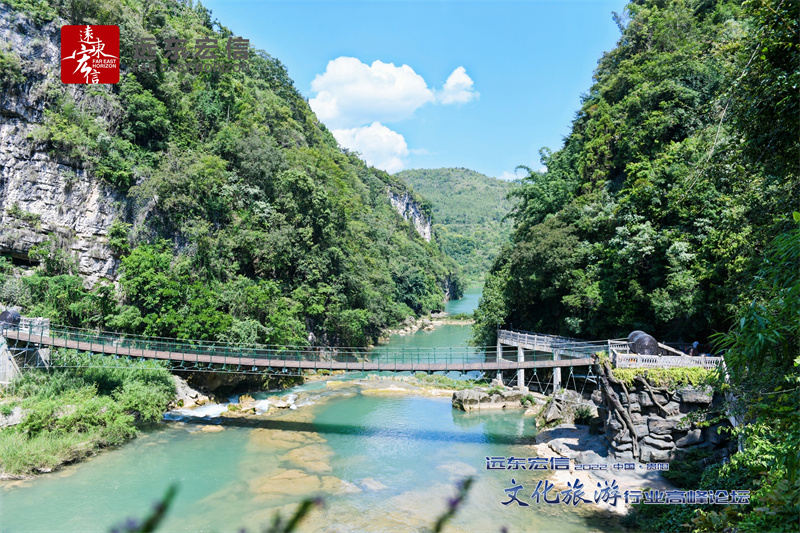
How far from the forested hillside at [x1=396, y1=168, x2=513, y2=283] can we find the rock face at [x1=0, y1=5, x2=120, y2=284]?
218 ft

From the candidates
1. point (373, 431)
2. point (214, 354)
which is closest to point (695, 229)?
point (373, 431)

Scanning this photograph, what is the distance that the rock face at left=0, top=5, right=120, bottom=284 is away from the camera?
20.1 metres

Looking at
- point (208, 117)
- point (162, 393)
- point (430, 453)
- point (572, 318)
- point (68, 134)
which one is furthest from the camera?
point (208, 117)

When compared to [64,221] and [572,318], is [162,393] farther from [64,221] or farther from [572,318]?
[572,318]

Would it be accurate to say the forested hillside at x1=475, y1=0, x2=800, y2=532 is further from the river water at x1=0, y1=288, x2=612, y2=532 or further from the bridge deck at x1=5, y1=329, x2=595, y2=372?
the bridge deck at x1=5, y1=329, x2=595, y2=372

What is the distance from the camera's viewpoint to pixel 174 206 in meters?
23.3

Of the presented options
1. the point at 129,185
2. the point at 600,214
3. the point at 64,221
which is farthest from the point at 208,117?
the point at 600,214

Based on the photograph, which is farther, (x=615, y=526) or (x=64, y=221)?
(x=64, y=221)

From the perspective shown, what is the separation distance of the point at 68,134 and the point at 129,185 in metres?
3.17

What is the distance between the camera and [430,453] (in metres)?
14.9

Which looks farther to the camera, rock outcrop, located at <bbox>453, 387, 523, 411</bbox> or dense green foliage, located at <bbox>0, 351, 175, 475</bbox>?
rock outcrop, located at <bbox>453, 387, 523, 411</bbox>

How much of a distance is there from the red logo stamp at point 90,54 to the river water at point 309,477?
1780cm

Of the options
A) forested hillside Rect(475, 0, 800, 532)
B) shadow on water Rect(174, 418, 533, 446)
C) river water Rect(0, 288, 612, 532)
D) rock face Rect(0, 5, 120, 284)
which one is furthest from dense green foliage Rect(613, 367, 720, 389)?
rock face Rect(0, 5, 120, 284)

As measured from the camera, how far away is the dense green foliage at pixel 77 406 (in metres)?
12.5
